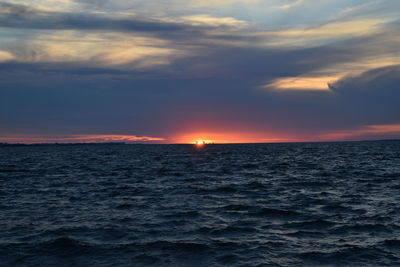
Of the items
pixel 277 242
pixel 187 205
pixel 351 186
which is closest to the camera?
pixel 277 242

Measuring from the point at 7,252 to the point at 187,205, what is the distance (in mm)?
11108

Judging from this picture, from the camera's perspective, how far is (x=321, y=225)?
1719 cm

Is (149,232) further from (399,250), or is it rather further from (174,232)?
(399,250)

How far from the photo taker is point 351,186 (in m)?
31.3

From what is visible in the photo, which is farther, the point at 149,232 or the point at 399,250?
the point at 149,232

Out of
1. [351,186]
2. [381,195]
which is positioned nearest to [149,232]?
[381,195]

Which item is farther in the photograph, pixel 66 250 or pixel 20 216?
pixel 20 216

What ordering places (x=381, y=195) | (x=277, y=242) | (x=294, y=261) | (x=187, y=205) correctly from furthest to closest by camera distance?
(x=381, y=195) < (x=187, y=205) < (x=277, y=242) < (x=294, y=261)

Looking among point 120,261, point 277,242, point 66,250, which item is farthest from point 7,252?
point 277,242

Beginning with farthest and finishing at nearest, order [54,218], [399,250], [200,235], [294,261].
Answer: [54,218]
[200,235]
[399,250]
[294,261]

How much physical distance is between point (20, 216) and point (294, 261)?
48.9 ft

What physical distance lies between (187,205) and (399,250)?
12284mm

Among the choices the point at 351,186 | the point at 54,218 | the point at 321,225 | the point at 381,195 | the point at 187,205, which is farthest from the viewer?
the point at 351,186

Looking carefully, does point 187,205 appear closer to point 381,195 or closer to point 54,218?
point 54,218
